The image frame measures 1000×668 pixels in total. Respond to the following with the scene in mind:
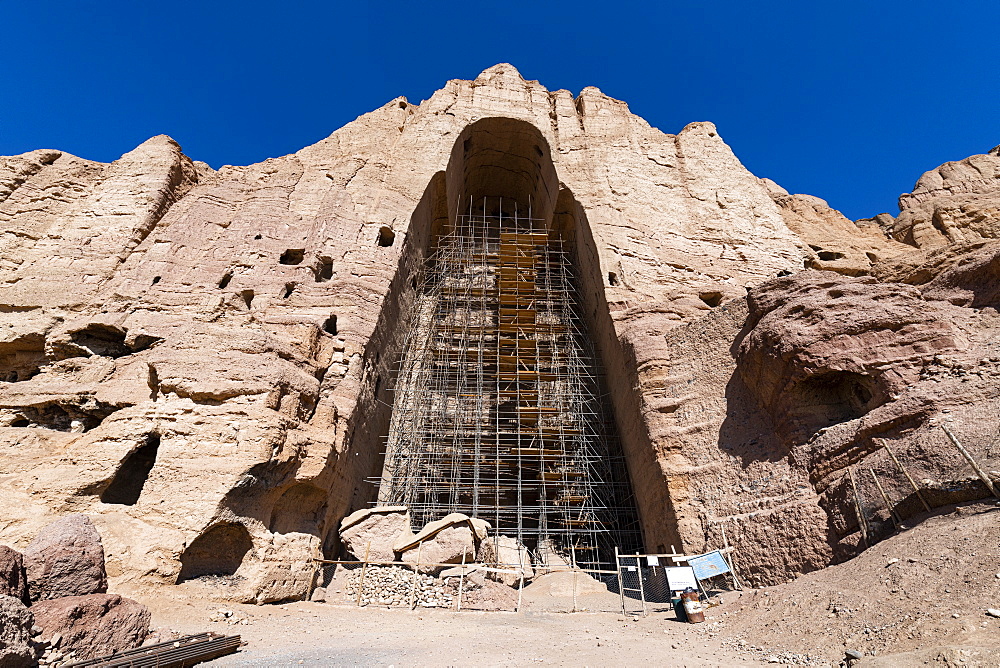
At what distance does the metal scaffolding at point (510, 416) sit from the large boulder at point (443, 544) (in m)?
1.52

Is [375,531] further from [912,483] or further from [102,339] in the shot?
[912,483]

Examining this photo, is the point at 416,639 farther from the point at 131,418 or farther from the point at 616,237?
the point at 616,237

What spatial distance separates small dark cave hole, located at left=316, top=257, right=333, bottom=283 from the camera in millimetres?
11906

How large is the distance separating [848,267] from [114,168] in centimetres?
1955

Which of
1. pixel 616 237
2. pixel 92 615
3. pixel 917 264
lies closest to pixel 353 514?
pixel 92 615

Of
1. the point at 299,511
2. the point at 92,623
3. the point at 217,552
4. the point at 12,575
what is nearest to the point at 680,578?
the point at 299,511

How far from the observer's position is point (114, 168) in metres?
14.3

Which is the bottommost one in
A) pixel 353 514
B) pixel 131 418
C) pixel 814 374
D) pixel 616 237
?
pixel 353 514

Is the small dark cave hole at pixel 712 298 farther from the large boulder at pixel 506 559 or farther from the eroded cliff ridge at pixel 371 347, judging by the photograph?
the large boulder at pixel 506 559

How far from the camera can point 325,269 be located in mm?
12133

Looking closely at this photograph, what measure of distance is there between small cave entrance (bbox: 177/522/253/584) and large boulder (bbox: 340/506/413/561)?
7.31 feet

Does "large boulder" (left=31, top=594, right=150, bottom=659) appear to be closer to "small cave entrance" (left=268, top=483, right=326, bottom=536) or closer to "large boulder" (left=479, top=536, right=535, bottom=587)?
"small cave entrance" (left=268, top=483, right=326, bottom=536)

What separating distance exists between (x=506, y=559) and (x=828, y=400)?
677 centimetres

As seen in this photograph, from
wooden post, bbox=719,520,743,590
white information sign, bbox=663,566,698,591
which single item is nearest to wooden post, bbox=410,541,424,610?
white information sign, bbox=663,566,698,591
